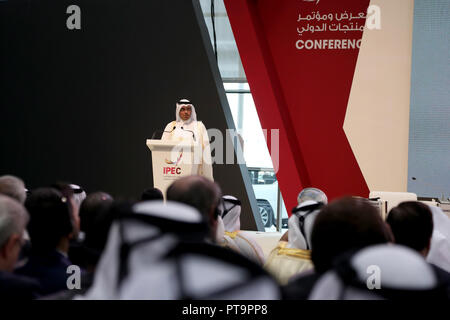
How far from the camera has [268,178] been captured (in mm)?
6648

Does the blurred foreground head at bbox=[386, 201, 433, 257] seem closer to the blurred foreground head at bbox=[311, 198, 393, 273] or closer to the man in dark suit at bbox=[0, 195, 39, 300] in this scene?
the blurred foreground head at bbox=[311, 198, 393, 273]

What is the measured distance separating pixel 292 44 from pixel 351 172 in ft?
6.05

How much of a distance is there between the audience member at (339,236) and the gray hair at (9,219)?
804 mm

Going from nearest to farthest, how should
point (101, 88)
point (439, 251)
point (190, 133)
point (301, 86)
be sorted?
point (439, 251), point (190, 133), point (301, 86), point (101, 88)

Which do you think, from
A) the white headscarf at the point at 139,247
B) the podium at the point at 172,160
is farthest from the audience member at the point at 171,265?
the podium at the point at 172,160

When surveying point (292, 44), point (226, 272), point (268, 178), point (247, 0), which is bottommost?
point (268, 178)

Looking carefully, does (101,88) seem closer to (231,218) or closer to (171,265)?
(231,218)

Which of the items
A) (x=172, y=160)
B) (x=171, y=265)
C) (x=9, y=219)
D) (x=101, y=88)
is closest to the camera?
(x=171, y=265)

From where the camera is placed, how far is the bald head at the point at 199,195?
57.5 inches

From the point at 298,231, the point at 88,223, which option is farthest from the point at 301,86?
the point at 88,223

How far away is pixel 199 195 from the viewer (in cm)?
146

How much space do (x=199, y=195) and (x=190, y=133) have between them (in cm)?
326
